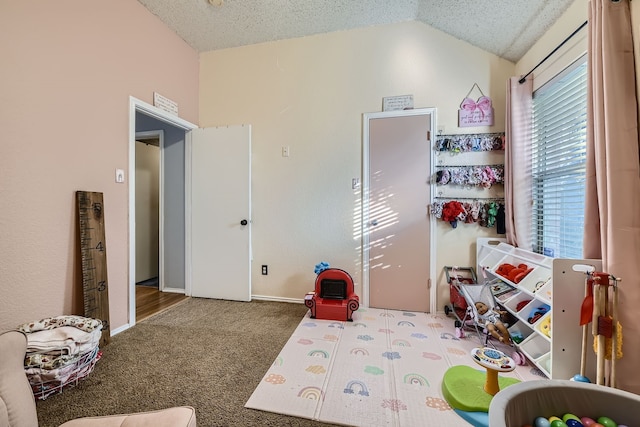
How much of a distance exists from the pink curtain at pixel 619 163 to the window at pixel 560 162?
427 mm

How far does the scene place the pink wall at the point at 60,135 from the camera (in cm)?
156

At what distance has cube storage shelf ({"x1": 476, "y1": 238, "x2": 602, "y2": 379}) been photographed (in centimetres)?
143

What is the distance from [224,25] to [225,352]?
3046mm

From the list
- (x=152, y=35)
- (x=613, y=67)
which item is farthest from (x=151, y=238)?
(x=613, y=67)

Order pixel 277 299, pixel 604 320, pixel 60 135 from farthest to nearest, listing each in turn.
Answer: pixel 277 299
pixel 60 135
pixel 604 320

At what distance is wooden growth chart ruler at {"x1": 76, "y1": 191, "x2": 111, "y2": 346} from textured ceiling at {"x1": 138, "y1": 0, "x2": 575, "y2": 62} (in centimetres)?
191

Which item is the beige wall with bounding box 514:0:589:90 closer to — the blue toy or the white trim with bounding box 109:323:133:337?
the blue toy

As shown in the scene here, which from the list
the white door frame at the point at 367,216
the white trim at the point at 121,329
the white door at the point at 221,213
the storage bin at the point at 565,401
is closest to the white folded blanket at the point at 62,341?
the white trim at the point at 121,329

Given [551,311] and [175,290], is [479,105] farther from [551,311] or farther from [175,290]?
[175,290]

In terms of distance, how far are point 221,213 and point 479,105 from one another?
9.45 feet

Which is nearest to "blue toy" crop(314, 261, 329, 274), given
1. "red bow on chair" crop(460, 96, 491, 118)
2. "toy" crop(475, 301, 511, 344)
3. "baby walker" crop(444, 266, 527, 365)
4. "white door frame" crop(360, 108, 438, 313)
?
"white door frame" crop(360, 108, 438, 313)

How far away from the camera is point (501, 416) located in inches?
31.0

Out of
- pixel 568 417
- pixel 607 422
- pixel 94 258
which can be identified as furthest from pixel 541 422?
pixel 94 258

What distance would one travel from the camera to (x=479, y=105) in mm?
2512
